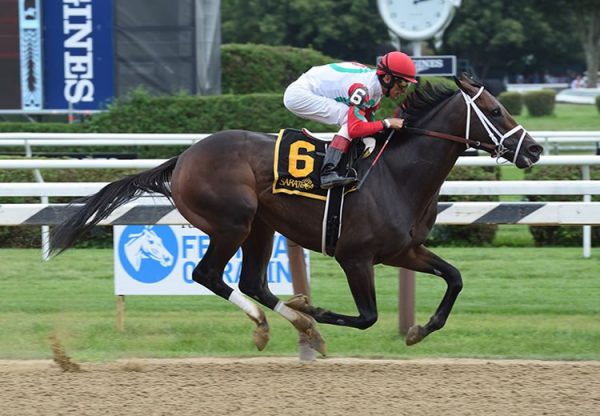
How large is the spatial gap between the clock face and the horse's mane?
19.0 ft

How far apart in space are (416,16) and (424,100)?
621 centimetres

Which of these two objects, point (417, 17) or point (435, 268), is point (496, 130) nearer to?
point (435, 268)

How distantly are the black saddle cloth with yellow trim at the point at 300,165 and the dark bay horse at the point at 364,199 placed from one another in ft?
0.18

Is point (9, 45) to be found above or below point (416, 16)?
below

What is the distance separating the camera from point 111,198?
19.9ft

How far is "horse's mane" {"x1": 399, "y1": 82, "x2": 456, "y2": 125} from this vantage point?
585 cm

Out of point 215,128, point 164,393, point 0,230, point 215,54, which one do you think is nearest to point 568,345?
point 164,393

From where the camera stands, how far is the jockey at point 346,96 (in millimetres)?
5598

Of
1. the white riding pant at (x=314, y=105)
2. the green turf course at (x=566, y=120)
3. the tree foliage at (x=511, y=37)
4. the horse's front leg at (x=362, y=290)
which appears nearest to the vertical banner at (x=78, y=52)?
the white riding pant at (x=314, y=105)

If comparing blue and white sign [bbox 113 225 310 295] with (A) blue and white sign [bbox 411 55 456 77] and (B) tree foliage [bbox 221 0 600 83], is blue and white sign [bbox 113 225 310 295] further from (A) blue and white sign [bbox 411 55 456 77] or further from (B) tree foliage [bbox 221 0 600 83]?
(B) tree foliage [bbox 221 0 600 83]

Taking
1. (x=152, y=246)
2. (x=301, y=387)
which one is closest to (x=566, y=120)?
(x=152, y=246)

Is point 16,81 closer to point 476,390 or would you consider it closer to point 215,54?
point 215,54

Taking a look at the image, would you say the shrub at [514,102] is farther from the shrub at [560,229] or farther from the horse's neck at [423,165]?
the horse's neck at [423,165]

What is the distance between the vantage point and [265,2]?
4219 cm
